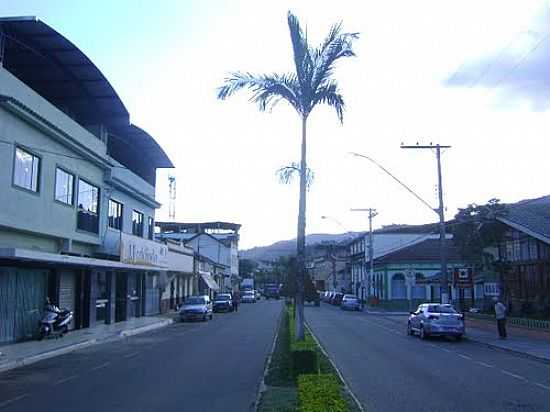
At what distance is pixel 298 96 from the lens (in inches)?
730

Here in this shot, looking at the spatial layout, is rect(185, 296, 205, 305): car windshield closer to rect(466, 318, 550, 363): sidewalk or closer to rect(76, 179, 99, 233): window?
rect(76, 179, 99, 233): window

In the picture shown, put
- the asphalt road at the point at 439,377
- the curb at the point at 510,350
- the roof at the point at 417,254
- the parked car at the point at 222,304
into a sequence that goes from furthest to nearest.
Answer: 1. the roof at the point at 417,254
2. the parked car at the point at 222,304
3. the curb at the point at 510,350
4. the asphalt road at the point at 439,377

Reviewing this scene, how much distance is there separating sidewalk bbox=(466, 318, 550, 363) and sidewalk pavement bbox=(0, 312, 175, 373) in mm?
14637

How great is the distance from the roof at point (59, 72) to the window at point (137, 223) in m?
5.61

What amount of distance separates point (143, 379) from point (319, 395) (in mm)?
6176

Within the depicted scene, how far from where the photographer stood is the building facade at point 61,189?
2181 centimetres

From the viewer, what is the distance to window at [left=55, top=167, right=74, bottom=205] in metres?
25.5

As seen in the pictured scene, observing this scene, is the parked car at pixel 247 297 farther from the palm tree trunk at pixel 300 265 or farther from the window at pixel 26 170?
the palm tree trunk at pixel 300 265

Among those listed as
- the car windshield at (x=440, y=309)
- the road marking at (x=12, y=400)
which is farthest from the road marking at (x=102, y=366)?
the car windshield at (x=440, y=309)

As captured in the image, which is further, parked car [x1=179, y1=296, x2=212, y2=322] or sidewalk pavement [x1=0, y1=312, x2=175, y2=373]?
parked car [x1=179, y1=296, x2=212, y2=322]

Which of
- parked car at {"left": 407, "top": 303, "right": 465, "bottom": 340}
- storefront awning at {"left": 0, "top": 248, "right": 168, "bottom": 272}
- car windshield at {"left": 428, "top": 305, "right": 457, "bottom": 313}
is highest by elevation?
storefront awning at {"left": 0, "top": 248, "right": 168, "bottom": 272}

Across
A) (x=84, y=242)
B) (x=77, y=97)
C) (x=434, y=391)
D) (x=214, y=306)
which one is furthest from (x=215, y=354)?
(x=214, y=306)

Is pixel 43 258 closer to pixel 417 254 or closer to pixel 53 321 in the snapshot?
pixel 53 321

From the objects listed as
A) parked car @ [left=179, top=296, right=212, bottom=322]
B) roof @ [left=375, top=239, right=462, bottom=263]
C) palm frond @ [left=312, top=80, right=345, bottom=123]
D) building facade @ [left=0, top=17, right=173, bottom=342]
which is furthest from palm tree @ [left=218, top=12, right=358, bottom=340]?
roof @ [left=375, top=239, right=462, bottom=263]
